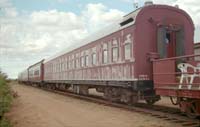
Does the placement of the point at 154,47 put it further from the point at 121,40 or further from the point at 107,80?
the point at 107,80

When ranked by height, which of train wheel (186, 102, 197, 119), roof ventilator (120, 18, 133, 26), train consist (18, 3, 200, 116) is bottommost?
train wheel (186, 102, 197, 119)

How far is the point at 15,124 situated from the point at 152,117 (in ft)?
13.6

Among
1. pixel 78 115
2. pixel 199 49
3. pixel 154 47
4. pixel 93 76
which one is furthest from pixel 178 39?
pixel 199 49

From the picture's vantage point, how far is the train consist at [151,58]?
1113cm

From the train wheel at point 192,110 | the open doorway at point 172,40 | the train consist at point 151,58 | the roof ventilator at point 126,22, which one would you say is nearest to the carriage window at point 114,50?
the train consist at point 151,58

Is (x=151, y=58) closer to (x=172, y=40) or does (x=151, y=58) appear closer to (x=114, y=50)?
(x=172, y=40)

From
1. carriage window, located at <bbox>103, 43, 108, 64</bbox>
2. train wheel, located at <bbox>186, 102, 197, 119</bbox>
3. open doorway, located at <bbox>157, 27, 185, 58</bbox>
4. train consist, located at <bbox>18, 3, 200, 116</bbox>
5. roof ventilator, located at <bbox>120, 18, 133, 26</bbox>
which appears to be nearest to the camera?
train wheel, located at <bbox>186, 102, 197, 119</bbox>

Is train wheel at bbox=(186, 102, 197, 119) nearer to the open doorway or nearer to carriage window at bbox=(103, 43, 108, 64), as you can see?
the open doorway

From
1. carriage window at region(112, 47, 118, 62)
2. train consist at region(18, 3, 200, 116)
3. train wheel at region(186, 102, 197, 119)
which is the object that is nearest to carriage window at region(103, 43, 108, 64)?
train consist at region(18, 3, 200, 116)

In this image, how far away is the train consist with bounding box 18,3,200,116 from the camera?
1113cm

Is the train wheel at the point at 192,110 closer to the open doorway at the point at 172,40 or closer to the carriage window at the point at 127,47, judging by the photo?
the open doorway at the point at 172,40

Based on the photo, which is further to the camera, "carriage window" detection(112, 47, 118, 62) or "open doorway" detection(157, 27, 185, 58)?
"carriage window" detection(112, 47, 118, 62)

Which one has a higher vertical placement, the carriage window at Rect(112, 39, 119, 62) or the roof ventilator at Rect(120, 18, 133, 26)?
the roof ventilator at Rect(120, 18, 133, 26)

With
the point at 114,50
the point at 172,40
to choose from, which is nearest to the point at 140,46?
the point at 172,40
